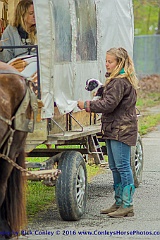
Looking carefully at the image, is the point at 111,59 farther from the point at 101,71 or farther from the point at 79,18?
the point at 101,71

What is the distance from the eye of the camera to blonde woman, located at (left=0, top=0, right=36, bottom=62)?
7.73 meters

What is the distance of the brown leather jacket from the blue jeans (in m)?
0.08

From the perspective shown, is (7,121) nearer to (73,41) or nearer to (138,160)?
(73,41)

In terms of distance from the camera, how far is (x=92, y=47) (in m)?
8.59

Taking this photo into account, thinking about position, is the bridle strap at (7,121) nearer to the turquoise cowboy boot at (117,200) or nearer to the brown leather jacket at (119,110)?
the brown leather jacket at (119,110)

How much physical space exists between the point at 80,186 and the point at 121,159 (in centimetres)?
57

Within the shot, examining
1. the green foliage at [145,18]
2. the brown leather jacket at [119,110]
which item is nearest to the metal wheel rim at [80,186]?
the brown leather jacket at [119,110]

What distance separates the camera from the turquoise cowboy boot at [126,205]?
25.0 feet

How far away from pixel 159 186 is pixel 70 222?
2.63 meters

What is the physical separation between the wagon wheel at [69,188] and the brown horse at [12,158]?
0.91m

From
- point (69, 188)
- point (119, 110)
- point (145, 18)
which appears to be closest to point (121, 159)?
point (119, 110)

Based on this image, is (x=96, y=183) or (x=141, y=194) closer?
(x=141, y=194)

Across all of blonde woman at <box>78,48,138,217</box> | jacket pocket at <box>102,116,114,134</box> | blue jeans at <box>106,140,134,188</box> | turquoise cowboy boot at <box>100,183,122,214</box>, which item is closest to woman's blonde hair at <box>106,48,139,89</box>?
blonde woman at <box>78,48,138,217</box>

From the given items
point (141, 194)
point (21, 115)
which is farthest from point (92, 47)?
point (21, 115)
